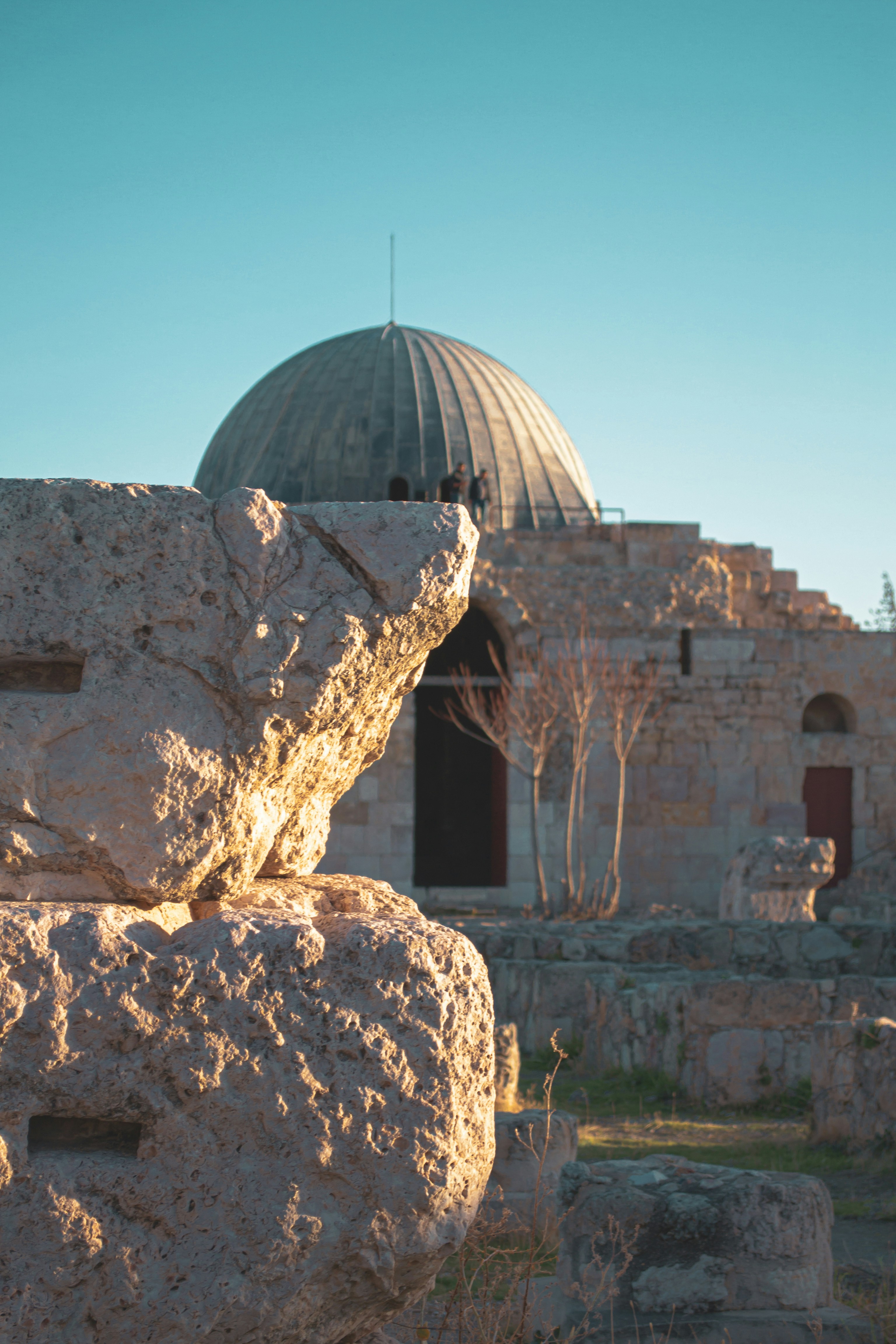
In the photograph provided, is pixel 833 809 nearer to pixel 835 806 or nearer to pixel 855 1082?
pixel 835 806

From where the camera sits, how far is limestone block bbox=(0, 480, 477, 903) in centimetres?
223

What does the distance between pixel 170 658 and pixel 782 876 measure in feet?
35.6

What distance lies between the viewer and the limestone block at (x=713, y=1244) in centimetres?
→ 373

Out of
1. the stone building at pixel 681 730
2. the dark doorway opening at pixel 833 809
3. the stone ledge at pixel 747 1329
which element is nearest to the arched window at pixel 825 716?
the stone building at pixel 681 730

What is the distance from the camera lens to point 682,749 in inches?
634

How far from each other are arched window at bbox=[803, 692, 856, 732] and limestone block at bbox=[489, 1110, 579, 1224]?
1251 centimetres

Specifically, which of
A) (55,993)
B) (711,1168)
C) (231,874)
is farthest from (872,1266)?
(55,993)

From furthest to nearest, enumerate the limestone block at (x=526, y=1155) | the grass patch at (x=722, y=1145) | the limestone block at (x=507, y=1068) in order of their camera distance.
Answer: the limestone block at (x=507, y=1068) → the grass patch at (x=722, y=1145) → the limestone block at (x=526, y=1155)

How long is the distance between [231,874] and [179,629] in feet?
1.63

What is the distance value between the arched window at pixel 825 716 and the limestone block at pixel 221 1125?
15.6 metres

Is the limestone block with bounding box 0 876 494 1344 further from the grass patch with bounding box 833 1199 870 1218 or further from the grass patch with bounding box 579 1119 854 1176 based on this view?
the grass patch with bounding box 579 1119 854 1176

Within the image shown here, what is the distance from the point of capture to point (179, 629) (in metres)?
2.28

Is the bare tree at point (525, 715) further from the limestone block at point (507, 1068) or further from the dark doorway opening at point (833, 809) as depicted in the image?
the limestone block at point (507, 1068)

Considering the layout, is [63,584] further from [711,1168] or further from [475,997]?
[711,1168]
